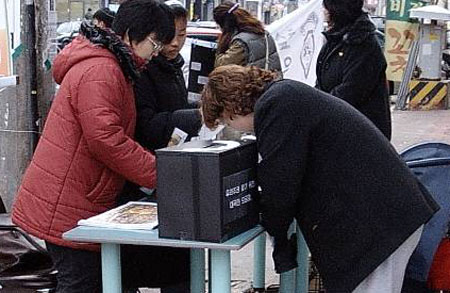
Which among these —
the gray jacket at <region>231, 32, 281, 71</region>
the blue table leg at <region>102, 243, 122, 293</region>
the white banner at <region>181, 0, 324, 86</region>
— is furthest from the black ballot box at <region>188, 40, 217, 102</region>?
the blue table leg at <region>102, 243, 122, 293</region>

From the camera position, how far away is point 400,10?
46.8ft

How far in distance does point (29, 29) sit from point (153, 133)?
226 cm

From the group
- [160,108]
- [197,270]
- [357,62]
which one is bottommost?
[197,270]

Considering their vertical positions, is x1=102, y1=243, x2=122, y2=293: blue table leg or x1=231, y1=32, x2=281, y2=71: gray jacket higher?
x1=231, y1=32, x2=281, y2=71: gray jacket

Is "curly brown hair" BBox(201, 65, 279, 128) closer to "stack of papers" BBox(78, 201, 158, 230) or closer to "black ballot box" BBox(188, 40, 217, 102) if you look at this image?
"stack of papers" BBox(78, 201, 158, 230)

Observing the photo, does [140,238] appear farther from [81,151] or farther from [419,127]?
[419,127]

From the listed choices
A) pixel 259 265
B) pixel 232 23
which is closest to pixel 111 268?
pixel 259 265

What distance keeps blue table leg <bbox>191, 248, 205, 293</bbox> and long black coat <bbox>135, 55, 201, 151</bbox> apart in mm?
520

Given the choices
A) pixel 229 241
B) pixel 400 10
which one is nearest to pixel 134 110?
pixel 229 241

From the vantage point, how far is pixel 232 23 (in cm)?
529

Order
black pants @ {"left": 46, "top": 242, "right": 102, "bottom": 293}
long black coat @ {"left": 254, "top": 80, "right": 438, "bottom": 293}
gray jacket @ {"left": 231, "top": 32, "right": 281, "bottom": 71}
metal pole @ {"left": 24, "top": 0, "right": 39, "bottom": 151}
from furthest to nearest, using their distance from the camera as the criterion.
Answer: metal pole @ {"left": 24, "top": 0, "right": 39, "bottom": 151} < gray jacket @ {"left": 231, "top": 32, "right": 281, "bottom": 71} < black pants @ {"left": 46, "top": 242, "right": 102, "bottom": 293} < long black coat @ {"left": 254, "top": 80, "right": 438, "bottom": 293}

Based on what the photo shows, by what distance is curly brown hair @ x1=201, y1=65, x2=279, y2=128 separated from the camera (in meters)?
2.96

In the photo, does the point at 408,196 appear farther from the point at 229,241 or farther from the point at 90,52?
the point at 90,52

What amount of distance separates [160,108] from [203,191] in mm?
1069
